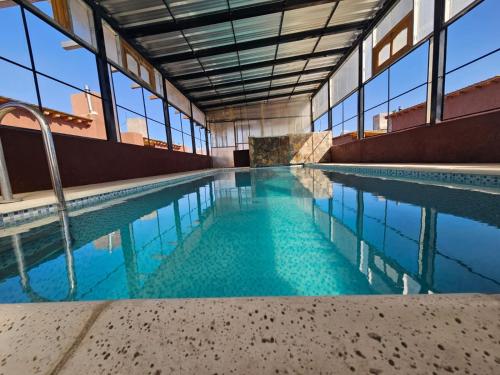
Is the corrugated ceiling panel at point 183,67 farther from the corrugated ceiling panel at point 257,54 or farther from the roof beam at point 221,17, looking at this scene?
the roof beam at point 221,17

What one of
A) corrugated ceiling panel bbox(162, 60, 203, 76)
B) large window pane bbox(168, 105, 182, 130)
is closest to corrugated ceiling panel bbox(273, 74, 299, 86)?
corrugated ceiling panel bbox(162, 60, 203, 76)

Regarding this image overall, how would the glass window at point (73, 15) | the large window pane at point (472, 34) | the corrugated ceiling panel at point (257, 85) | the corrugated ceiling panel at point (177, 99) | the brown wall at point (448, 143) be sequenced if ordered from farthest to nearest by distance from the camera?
1. the corrugated ceiling panel at point (257, 85)
2. the corrugated ceiling panel at point (177, 99)
3. the large window pane at point (472, 34)
4. the glass window at point (73, 15)
5. the brown wall at point (448, 143)

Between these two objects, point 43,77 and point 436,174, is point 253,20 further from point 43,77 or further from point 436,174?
point 436,174

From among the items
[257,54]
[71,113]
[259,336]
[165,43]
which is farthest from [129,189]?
[71,113]

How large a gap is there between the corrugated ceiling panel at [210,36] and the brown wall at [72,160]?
345 centimetres

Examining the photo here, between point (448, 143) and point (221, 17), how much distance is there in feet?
18.8

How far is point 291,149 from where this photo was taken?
10.4 m

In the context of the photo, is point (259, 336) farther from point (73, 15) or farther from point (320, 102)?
point (320, 102)

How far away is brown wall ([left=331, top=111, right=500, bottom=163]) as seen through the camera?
3.32m

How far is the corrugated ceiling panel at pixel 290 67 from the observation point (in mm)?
8656

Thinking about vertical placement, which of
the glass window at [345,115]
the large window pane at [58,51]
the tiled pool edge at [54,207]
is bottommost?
the tiled pool edge at [54,207]

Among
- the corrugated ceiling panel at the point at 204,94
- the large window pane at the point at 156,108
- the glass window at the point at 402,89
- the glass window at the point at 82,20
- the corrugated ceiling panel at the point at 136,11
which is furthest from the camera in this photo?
the corrugated ceiling panel at the point at 204,94

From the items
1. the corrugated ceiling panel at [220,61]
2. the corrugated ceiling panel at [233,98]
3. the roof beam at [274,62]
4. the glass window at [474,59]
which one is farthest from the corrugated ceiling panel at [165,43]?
the glass window at [474,59]

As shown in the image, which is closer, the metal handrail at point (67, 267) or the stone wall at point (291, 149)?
the metal handrail at point (67, 267)
